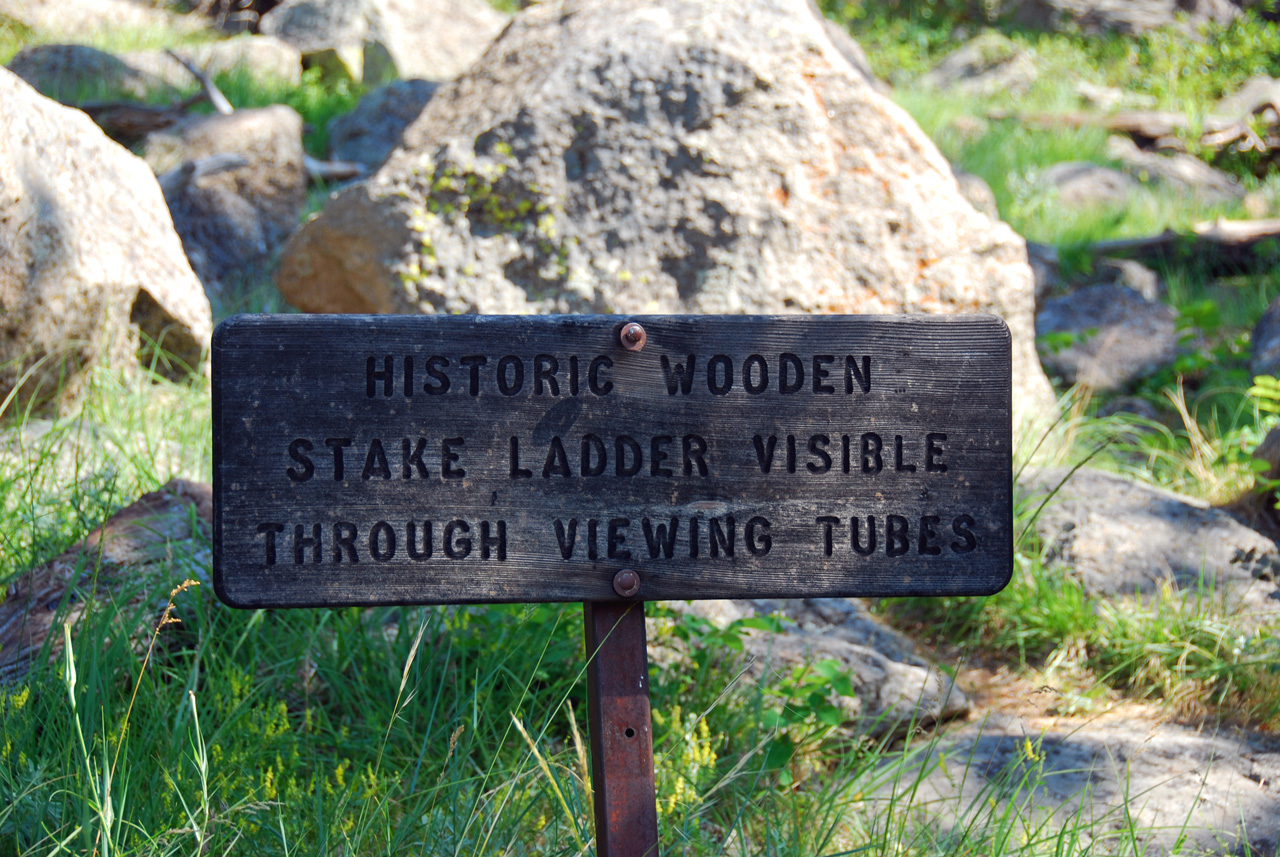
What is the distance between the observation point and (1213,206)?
320 inches

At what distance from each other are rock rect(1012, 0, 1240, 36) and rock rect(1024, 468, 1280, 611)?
50.2 feet

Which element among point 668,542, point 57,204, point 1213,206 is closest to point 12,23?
point 57,204

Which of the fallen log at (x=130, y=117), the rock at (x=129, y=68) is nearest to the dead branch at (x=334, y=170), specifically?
the fallen log at (x=130, y=117)

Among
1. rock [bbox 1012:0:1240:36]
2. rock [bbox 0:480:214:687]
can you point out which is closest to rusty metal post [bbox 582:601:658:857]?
rock [bbox 0:480:214:687]

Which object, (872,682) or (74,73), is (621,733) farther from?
(74,73)

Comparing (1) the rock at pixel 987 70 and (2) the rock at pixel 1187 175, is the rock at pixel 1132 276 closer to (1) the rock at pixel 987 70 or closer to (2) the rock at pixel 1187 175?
(2) the rock at pixel 1187 175

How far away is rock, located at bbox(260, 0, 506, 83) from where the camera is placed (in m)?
10.5

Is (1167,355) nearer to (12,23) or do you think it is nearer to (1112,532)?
(1112,532)

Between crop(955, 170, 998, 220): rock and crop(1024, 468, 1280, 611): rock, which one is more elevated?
crop(955, 170, 998, 220): rock

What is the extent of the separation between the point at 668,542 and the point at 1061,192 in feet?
27.0

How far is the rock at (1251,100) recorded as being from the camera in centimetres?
945

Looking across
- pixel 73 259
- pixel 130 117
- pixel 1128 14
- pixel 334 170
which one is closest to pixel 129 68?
pixel 130 117

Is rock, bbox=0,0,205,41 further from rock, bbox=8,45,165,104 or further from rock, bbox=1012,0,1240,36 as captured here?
rock, bbox=1012,0,1240,36

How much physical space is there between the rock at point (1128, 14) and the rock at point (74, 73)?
1486 centimetres
